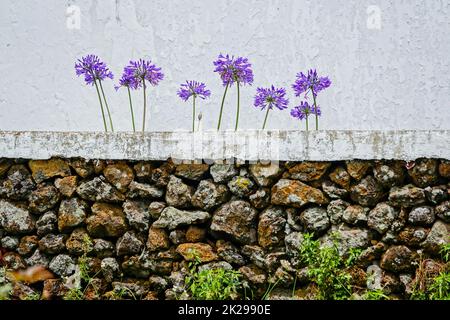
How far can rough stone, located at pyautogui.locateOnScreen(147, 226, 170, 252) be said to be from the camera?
9.20 feet

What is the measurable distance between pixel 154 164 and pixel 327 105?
1182 mm

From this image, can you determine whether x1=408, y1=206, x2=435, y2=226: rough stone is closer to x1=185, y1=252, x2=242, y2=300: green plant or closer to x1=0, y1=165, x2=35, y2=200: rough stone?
x1=185, y1=252, x2=242, y2=300: green plant

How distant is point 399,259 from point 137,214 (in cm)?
124

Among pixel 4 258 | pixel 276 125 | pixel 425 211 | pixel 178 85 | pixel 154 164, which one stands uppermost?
pixel 178 85

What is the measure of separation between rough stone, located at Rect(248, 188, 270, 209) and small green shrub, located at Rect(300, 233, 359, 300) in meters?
0.26

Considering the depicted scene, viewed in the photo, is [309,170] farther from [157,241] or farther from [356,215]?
[157,241]

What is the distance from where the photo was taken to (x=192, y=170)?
281 centimetres

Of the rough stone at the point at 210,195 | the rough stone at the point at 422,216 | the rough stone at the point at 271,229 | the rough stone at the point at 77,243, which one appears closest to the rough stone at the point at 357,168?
the rough stone at the point at 422,216

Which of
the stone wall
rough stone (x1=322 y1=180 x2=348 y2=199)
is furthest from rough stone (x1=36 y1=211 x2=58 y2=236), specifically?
rough stone (x1=322 y1=180 x2=348 y2=199)

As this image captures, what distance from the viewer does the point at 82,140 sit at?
287 cm

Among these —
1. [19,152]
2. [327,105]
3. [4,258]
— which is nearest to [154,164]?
[19,152]

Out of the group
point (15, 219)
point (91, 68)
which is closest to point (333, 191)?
point (91, 68)
